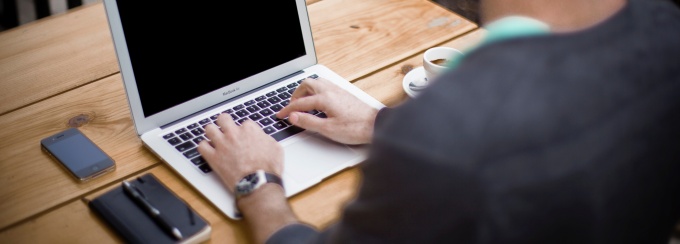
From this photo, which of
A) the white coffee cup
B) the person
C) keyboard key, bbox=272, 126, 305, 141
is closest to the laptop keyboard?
keyboard key, bbox=272, 126, 305, 141

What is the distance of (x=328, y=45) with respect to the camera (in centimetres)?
153

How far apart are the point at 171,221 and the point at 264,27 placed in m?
0.45

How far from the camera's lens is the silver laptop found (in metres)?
1.16

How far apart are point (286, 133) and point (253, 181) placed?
0.18 m

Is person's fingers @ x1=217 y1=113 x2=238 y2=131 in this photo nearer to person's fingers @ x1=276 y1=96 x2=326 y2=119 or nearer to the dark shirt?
person's fingers @ x1=276 y1=96 x2=326 y2=119

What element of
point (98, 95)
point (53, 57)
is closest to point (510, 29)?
point (98, 95)

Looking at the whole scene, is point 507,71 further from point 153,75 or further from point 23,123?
point 23,123

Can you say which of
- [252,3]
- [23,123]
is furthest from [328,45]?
[23,123]

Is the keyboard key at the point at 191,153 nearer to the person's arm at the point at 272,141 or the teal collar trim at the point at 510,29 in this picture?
the person's arm at the point at 272,141

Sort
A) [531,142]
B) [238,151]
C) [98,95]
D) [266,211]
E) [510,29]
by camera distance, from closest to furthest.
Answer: [531,142]
[510,29]
[266,211]
[238,151]
[98,95]

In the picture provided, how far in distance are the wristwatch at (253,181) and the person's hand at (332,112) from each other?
15cm

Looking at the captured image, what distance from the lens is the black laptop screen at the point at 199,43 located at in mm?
1188

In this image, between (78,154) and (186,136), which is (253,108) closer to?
(186,136)

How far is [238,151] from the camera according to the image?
3.74 ft
